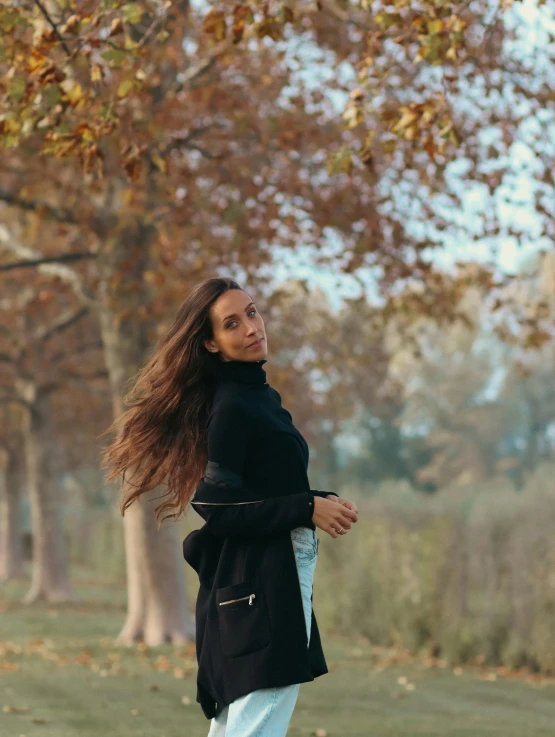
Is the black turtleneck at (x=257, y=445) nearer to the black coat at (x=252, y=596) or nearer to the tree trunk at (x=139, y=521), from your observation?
the black coat at (x=252, y=596)

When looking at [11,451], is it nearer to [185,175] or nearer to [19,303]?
[19,303]

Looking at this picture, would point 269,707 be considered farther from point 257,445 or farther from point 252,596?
point 257,445

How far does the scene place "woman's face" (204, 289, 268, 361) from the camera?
4.72 m

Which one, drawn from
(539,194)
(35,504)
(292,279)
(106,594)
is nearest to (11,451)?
(106,594)

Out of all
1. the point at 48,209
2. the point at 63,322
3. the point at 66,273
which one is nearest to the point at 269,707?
the point at 48,209

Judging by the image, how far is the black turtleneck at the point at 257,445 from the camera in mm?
4473

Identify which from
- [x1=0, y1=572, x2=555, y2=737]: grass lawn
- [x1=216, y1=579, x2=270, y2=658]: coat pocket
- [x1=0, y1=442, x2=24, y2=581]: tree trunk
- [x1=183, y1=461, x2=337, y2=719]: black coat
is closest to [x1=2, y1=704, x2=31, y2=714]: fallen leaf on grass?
[x1=0, y1=572, x2=555, y2=737]: grass lawn

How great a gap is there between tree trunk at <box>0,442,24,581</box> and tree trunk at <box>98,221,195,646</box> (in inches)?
656

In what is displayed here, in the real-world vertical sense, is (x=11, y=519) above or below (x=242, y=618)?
above

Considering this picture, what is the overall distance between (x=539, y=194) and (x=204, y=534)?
1035 centimetres

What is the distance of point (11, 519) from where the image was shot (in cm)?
3194

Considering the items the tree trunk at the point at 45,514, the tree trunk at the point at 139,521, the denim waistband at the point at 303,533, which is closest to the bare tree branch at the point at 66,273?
the tree trunk at the point at 139,521

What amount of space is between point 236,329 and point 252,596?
1.02 metres

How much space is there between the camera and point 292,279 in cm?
1822
